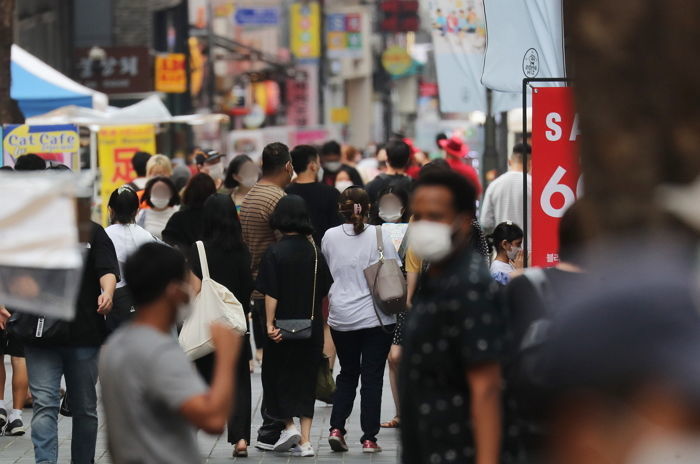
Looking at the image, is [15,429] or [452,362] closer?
[452,362]

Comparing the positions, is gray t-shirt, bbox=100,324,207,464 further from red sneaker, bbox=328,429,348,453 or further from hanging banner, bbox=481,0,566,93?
red sneaker, bbox=328,429,348,453

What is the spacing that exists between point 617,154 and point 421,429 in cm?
170

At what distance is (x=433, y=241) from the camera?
15.4ft

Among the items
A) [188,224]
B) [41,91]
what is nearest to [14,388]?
[188,224]

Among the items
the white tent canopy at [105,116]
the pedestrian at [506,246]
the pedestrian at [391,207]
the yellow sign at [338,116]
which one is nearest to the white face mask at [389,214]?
the pedestrian at [391,207]

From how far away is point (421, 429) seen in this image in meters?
4.60

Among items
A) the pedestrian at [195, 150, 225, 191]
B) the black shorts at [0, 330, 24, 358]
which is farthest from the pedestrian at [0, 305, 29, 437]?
the pedestrian at [195, 150, 225, 191]

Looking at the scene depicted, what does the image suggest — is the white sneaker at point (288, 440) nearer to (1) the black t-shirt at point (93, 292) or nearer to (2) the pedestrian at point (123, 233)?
(2) the pedestrian at point (123, 233)

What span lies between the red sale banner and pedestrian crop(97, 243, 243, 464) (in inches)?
146

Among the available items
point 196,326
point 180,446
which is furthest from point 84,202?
point 196,326

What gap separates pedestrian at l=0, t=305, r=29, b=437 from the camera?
10219mm

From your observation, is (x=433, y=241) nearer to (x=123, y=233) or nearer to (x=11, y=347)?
(x=123, y=233)

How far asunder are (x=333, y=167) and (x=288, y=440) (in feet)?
25.3

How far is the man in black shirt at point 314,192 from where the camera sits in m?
11.0
